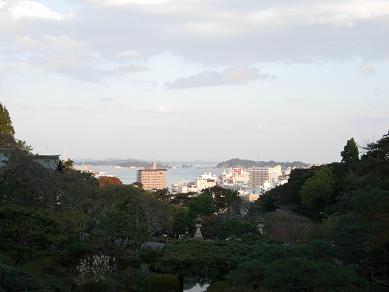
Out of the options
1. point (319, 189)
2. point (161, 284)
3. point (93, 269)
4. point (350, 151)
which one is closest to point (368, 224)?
point (161, 284)

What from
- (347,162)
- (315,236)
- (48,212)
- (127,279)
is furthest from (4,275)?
(347,162)

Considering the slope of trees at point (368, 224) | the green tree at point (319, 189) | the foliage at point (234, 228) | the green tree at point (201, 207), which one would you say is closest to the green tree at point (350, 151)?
the green tree at point (319, 189)

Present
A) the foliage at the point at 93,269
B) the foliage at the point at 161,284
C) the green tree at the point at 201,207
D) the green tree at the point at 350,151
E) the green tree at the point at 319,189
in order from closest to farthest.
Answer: the foliage at the point at 161,284 → the foliage at the point at 93,269 → the green tree at the point at 201,207 → the green tree at the point at 319,189 → the green tree at the point at 350,151

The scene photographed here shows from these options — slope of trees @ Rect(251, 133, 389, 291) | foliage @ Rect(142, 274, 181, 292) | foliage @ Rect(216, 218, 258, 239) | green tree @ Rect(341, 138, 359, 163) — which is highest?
green tree @ Rect(341, 138, 359, 163)

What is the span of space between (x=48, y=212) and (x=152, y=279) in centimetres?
353

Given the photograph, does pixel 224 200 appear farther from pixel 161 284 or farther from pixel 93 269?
pixel 161 284

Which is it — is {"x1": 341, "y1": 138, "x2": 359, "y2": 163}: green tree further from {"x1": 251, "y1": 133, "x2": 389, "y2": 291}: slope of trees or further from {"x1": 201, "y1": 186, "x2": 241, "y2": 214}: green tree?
{"x1": 251, "y1": 133, "x2": 389, "y2": 291}: slope of trees

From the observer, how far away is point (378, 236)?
1038 cm

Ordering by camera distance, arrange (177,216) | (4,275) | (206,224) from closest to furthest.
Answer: (4,275) → (206,224) → (177,216)

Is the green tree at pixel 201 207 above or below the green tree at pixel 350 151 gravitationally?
below

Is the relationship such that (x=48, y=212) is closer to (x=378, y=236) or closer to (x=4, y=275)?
(x=4, y=275)

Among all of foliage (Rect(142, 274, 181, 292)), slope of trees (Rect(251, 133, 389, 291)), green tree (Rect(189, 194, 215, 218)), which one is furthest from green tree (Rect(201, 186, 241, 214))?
foliage (Rect(142, 274, 181, 292))

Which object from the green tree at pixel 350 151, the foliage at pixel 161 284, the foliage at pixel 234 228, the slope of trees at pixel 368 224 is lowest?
the foliage at pixel 161 284

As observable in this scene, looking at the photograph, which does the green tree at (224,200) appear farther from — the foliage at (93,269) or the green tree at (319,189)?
the foliage at (93,269)
